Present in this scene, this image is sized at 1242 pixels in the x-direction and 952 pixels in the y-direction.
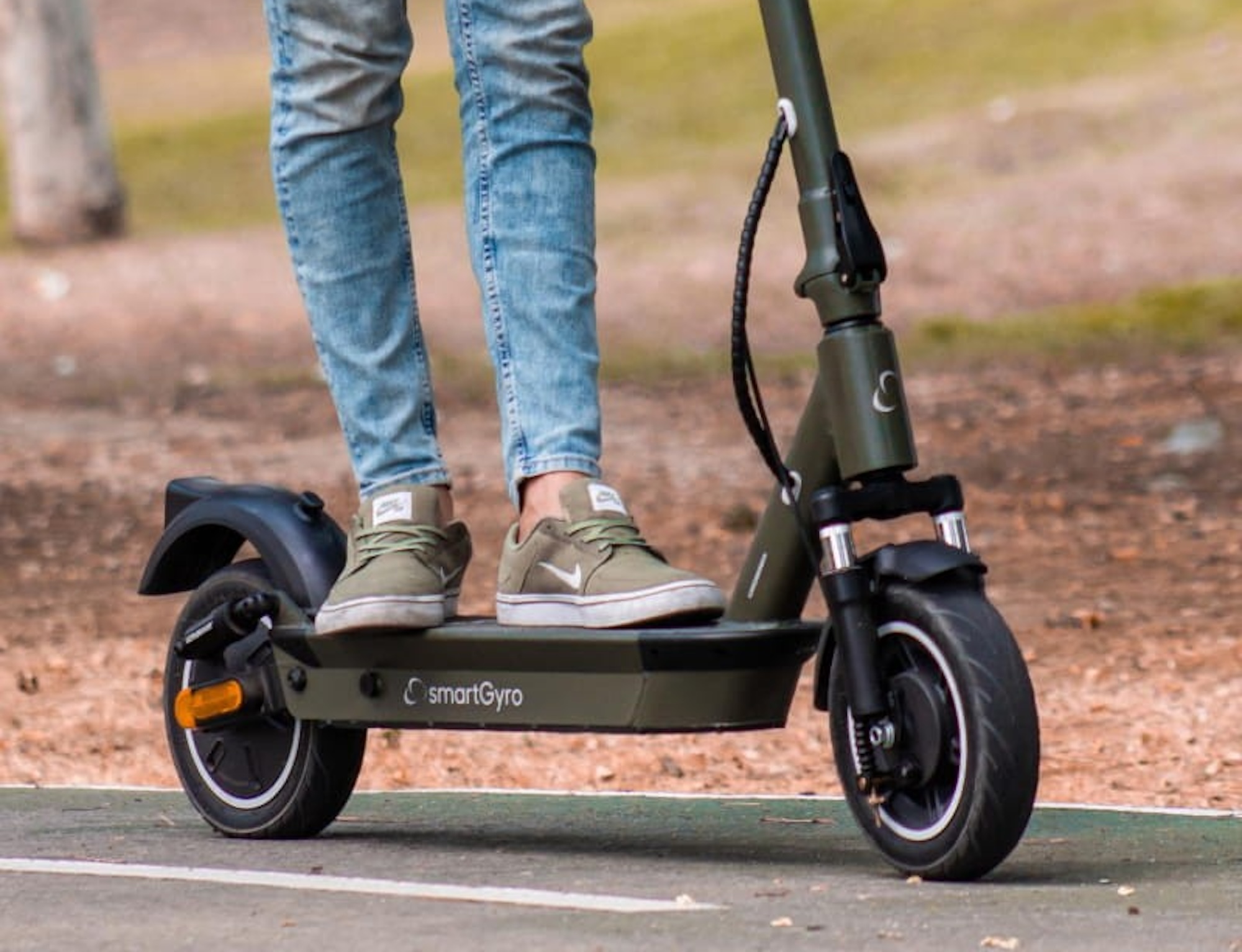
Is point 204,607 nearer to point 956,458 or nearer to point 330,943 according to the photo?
point 330,943

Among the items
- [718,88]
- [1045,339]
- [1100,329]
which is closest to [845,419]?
[1045,339]

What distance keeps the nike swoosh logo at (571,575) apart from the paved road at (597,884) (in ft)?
Result: 1.16

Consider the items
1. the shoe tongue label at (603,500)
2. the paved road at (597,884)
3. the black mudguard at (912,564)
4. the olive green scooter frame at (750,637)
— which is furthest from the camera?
the shoe tongue label at (603,500)

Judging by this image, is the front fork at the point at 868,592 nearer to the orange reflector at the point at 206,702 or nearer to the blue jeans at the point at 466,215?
the blue jeans at the point at 466,215

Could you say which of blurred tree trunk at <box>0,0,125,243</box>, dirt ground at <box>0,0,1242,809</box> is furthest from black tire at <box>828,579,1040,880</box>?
blurred tree trunk at <box>0,0,125,243</box>

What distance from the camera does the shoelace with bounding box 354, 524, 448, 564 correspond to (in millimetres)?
3768

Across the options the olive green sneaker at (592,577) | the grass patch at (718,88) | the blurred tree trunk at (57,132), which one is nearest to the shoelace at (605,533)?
the olive green sneaker at (592,577)

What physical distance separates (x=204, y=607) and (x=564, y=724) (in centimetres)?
74

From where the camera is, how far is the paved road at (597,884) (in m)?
2.92

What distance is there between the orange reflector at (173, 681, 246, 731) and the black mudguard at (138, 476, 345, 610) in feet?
0.54

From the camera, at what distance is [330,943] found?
2895 mm

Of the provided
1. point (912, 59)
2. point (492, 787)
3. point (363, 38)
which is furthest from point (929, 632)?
point (912, 59)

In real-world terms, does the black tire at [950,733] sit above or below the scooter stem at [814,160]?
below

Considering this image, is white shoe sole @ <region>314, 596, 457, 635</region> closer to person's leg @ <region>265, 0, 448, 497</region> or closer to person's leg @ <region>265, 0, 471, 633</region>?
person's leg @ <region>265, 0, 471, 633</region>
